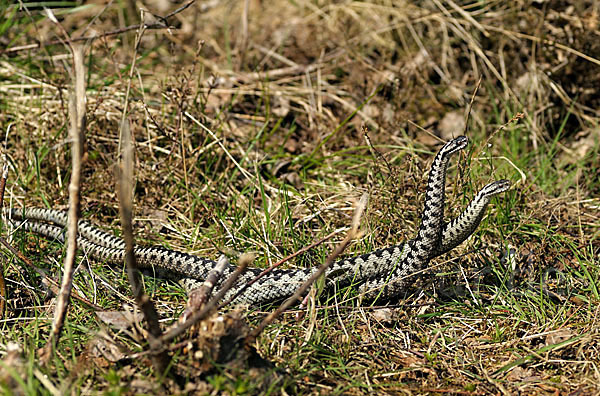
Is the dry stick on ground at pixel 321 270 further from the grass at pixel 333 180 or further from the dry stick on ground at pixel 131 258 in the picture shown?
the dry stick on ground at pixel 131 258

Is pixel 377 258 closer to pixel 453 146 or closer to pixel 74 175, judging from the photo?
pixel 453 146

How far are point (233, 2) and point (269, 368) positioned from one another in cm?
703

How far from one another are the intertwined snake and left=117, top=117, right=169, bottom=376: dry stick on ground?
149 cm

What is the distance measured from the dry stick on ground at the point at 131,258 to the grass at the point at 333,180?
0.14m

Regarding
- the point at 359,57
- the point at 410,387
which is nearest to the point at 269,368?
the point at 410,387

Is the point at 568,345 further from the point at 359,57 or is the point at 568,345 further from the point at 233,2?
the point at 233,2

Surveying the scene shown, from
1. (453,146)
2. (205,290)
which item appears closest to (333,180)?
(453,146)

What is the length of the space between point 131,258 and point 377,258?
2.26m

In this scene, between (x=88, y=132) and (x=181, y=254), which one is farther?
(x=88, y=132)

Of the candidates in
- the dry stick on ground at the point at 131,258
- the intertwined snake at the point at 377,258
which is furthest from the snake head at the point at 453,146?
the dry stick on ground at the point at 131,258

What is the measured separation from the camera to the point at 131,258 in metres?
3.13

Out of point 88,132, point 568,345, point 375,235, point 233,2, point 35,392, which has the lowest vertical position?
point 568,345

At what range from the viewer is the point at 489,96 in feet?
24.6

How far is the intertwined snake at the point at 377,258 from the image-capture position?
4.55 metres
